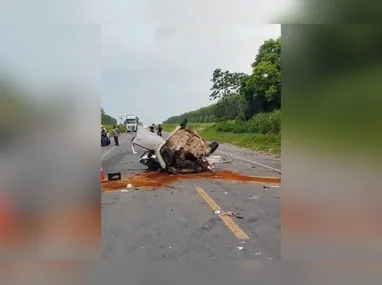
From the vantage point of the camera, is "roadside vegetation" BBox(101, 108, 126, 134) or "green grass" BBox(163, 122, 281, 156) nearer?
"roadside vegetation" BBox(101, 108, 126, 134)

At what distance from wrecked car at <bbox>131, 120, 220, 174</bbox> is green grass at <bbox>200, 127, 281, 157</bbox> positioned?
91 millimetres

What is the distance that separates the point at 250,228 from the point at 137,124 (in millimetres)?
930

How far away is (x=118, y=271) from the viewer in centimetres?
187

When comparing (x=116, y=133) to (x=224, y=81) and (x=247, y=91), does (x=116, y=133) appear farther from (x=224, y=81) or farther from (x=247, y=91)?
(x=247, y=91)

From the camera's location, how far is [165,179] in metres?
2.65

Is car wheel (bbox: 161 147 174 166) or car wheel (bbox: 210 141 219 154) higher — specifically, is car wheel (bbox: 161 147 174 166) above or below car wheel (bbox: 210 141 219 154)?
below

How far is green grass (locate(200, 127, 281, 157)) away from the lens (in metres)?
1.96

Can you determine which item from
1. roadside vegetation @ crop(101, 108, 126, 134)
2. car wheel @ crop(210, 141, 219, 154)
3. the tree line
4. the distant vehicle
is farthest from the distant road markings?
roadside vegetation @ crop(101, 108, 126, 134)

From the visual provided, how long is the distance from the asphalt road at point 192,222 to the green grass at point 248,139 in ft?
0.18

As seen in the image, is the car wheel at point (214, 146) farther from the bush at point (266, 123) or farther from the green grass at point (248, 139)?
the bush at point (266, 123)

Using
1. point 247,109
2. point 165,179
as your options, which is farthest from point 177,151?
point 247,109

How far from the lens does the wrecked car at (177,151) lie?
242cm

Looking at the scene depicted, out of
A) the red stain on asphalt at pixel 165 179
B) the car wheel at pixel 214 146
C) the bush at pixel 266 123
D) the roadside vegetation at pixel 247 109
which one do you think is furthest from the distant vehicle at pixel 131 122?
the bush at pixel 266 123

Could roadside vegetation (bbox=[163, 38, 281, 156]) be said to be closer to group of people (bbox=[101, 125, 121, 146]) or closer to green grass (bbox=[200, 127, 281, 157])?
green grass (bbox=[200, 127, 281, 157])
